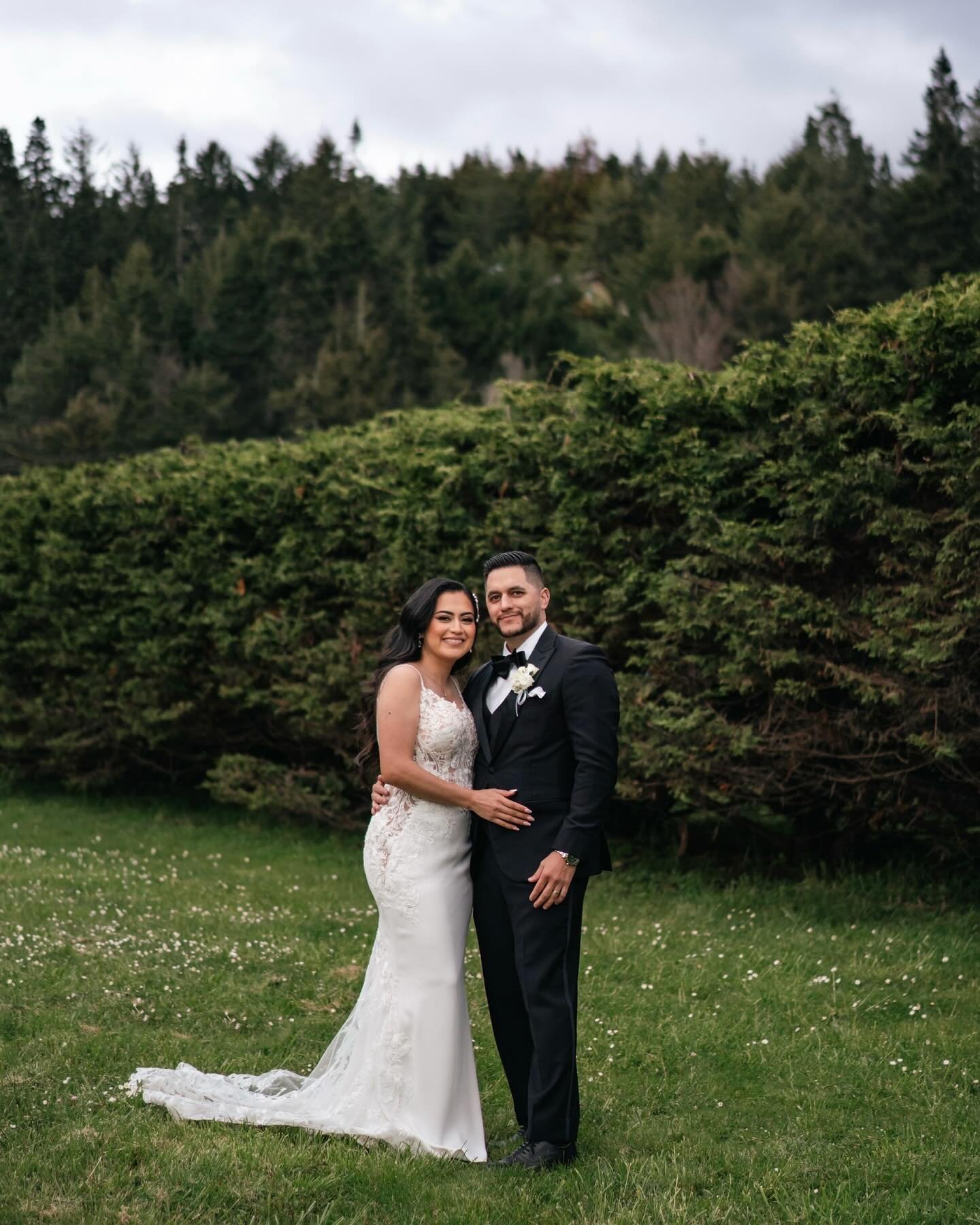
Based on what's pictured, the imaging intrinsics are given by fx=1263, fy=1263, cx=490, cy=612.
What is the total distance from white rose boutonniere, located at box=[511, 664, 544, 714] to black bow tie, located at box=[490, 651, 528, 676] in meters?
0.06

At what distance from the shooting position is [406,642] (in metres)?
5.11

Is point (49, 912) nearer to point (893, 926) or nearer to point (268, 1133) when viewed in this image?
point (268, 1133)

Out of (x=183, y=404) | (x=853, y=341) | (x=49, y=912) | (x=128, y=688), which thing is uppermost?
(x=183, y=404)

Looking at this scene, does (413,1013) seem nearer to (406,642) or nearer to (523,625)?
(406,642)

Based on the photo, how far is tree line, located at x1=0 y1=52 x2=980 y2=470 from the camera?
40719 millimetres

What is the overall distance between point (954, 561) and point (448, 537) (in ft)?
14.6

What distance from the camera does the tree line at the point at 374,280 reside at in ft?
134

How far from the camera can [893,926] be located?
7816 mm

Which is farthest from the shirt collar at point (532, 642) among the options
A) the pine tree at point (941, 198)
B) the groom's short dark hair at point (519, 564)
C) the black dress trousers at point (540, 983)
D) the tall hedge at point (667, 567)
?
the pine tree at point (941, 198)

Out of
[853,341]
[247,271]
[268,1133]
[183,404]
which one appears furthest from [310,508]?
[247,271]

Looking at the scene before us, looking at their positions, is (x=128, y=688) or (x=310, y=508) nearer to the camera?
(x=310, y=508)

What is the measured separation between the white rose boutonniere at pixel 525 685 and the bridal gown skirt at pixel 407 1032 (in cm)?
60

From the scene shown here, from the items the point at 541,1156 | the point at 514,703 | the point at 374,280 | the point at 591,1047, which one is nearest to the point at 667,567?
the point at 591,1047

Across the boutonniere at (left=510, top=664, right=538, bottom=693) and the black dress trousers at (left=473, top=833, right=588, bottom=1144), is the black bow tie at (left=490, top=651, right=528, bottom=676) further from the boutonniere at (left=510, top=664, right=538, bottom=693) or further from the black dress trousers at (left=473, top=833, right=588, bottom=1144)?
the black dress trousers at (left=473, top=833, right=588, bottom=1144)
